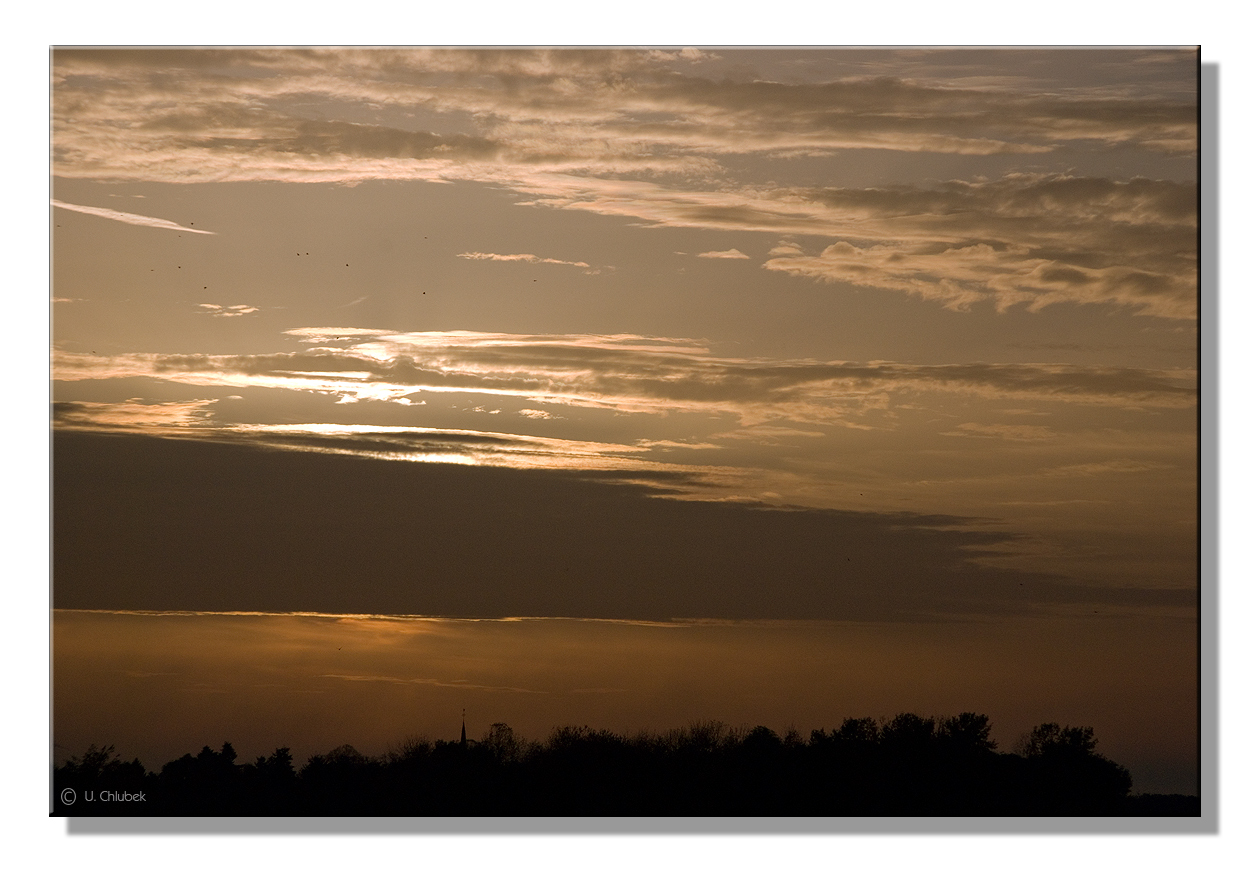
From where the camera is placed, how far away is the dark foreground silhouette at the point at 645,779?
9367 mm

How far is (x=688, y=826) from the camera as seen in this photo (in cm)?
934

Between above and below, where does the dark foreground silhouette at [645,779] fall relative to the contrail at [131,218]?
below

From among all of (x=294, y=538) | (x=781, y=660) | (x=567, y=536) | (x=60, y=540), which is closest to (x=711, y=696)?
(x=781, y=660)

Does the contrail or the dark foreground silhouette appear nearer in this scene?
the dark foreground silhouette

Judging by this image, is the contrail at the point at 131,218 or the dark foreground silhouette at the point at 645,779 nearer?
the dark foreground silhouette at the point at 645,779

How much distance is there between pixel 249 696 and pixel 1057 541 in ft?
20.0

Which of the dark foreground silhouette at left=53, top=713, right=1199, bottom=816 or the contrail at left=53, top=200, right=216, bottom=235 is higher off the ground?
the contrail at left=53, top=200, right=216, bottom=235

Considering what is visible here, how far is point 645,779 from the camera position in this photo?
9.44 metres

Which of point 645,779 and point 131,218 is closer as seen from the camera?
point 645,779

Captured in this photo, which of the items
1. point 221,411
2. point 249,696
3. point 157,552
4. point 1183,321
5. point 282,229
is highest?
point 282,229

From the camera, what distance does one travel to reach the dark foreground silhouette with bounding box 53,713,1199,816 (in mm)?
9367

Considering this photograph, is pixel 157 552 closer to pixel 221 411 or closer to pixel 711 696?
pixel 221 411

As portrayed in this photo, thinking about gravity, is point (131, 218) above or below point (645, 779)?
above

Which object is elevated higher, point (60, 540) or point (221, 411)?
point (221, 411)
